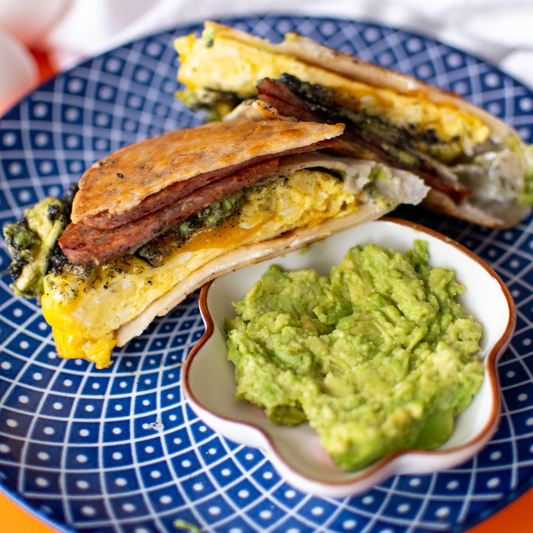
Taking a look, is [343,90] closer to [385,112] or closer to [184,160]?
[385,112]

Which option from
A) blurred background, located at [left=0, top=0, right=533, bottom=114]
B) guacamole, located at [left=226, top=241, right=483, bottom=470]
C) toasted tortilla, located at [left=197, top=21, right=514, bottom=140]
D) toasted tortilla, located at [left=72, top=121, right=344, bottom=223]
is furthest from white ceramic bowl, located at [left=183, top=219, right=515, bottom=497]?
blurred background, located at [left=0, top=0, right=533, bottom=114]

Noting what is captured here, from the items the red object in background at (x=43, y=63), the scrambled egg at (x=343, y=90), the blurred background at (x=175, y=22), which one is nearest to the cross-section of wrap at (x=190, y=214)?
the scrambled egg at (x=343, y=90)

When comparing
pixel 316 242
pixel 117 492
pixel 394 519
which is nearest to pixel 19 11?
pixel 316 242

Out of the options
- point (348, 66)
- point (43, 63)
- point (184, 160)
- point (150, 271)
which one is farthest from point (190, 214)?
point (43, 63)

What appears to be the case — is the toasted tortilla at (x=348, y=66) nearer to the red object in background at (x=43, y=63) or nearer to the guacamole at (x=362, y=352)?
the guacamole at (x=362, y=352)

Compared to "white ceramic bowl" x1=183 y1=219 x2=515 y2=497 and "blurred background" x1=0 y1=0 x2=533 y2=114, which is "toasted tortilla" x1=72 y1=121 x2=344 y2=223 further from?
"blurred background" x1=0 y1=0 x2=533 y2=114
